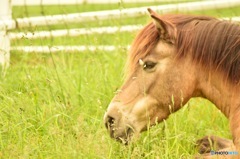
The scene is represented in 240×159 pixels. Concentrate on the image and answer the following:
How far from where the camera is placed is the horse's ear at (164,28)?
176 inches

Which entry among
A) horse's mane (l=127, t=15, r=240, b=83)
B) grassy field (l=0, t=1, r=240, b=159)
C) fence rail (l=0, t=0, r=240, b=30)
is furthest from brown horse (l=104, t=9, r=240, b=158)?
fence rail (l=0, t=0, r=240, b=30)

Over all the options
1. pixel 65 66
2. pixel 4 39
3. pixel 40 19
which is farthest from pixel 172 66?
pixel 40 19

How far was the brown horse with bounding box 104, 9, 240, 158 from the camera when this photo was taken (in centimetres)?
452

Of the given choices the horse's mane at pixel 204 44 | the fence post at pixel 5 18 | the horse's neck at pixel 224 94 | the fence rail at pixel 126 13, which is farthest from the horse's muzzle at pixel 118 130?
the fence rail at pixel 126 13

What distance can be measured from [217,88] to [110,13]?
3.30 meters

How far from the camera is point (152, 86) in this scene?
4617 millimetres

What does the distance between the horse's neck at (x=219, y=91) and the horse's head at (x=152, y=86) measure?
0.09 m

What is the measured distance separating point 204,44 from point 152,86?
521 millimetres

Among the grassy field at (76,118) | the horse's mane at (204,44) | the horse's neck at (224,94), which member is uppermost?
the horse's mane at (204,44)

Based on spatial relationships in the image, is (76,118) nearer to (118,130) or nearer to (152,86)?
(118,130)

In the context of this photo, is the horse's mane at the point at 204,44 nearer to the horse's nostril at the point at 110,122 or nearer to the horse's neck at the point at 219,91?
the horse's neck at the point at 219,91

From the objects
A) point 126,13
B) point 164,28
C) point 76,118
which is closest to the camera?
point 164,28

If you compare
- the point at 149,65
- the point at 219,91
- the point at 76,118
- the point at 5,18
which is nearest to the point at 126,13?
the point at 5,18

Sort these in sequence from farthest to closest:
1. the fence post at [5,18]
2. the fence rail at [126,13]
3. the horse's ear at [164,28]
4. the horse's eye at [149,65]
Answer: the fence rail at [126,13] < the fence post at [5,18] < the horse's eye at [149,65] < the horse's ear at [164,28]
